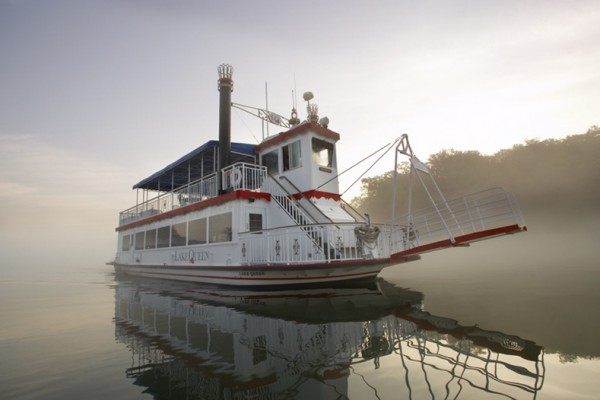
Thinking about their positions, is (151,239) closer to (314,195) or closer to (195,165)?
(195,165)

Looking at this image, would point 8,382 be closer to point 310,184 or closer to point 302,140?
point 310,184

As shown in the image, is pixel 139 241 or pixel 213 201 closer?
pixel 213 201

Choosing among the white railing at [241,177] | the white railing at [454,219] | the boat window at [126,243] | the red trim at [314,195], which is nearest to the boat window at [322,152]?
the red trim at [314,195]

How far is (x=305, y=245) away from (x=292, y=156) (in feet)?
16.6

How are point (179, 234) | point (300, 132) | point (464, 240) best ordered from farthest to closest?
1. point (179, 234)
2. point (300, 132)
3. point (464, 240)

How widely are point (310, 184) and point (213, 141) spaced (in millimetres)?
5635

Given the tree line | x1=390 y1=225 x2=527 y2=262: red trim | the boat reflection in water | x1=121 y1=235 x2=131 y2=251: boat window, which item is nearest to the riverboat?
x1=390 y1=225 x2=527 y2=262: red trim

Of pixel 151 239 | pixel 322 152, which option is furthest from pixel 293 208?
pixel 151 239

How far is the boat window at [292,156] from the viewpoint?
518 inches

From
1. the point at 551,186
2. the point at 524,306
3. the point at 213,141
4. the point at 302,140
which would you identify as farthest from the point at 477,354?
the point at 551,186

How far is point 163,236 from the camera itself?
1662cm

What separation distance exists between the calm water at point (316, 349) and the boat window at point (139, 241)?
10.6 metres

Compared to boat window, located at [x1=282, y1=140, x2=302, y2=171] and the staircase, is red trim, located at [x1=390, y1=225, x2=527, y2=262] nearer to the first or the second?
the staircase

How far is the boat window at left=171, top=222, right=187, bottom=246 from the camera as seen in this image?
48.0ft
